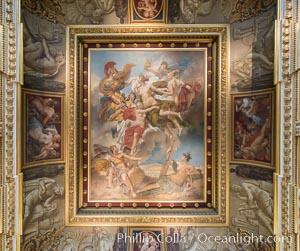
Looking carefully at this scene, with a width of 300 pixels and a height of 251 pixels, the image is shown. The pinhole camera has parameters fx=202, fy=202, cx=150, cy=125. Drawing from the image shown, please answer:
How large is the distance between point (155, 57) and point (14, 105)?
11.7 ft

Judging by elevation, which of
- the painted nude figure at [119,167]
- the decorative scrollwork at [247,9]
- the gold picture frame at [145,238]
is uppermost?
the decorative scrollwork at [247,9]

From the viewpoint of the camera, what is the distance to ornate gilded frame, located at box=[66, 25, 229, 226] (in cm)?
526

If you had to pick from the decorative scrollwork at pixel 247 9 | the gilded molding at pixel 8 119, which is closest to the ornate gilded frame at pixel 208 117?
the decorative scrollwork at pixel 247 9

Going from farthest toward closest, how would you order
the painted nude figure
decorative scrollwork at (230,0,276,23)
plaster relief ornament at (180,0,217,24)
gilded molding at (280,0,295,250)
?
the painted nude figure < plaster relief ornament at (180,0,217,24) < decorative scrollwork at (230,0,276,23) < gilded molding at (280,0,295,250)

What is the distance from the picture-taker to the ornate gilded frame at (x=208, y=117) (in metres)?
5.26

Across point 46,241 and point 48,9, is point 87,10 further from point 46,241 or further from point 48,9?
point 46,241

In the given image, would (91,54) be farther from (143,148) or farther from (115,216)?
(115,216)

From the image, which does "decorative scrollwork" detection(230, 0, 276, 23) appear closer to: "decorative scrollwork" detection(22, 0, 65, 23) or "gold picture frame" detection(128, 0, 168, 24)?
"gold picture frame" detection(128, 0, 168, 24)

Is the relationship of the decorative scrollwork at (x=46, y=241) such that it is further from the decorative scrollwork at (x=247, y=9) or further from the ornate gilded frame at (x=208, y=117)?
the decorative scrollwork at (x=247, y=9)

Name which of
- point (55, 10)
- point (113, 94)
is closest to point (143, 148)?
point (113, 94)

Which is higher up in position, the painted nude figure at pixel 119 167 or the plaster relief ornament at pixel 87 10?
the plaster relief ornament at pixel 87 10

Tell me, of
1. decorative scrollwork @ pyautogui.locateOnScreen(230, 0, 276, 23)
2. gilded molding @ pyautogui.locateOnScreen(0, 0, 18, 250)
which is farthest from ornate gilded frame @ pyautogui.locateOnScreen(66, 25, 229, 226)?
gilded molding @ pyautogui.locateOnScreen(0, 0, 18, 250)

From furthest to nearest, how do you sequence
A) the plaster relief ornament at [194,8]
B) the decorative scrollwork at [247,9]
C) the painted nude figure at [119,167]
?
1. the painted nude figure at [119,167]
2. the plaster relief ornament at [194,8]
3. the decorative scrollwork at [247,9]

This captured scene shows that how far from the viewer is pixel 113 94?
219 inches
